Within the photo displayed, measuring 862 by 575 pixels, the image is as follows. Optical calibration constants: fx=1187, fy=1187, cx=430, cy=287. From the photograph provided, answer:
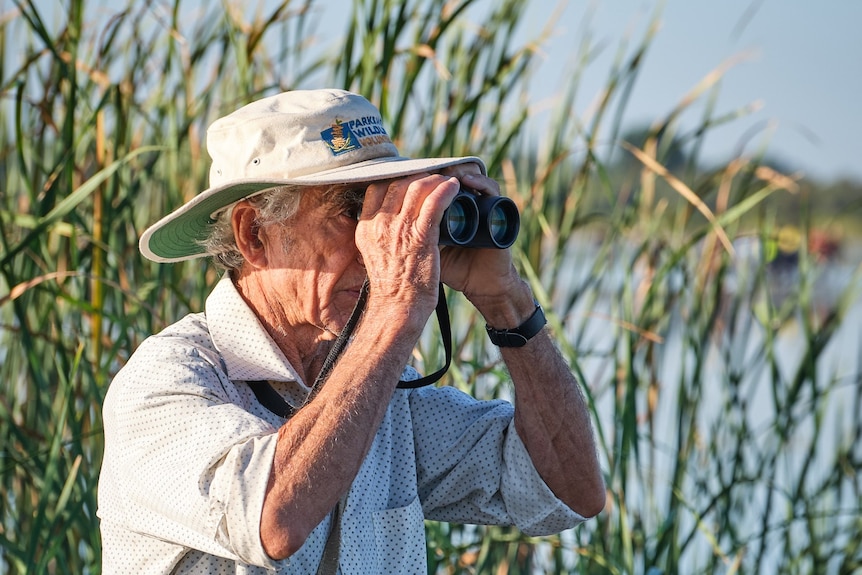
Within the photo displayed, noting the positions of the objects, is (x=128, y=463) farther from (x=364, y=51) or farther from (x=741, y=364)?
(x=741, y=364)

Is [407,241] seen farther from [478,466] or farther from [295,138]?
[478,466]

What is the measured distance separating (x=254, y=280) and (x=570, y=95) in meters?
1.03

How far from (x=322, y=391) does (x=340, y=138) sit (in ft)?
1.26

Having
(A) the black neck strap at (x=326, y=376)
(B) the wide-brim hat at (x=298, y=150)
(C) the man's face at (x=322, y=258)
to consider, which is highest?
(B) the wide-brim hat at (x=298, y=150)

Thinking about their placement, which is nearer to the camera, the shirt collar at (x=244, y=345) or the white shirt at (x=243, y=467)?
the white shirt at (x=243, y=467)

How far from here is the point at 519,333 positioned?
5.33 ft

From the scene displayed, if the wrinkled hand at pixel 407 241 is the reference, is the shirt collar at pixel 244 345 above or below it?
below

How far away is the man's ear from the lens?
1.60m

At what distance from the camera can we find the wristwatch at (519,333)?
63.9 inches

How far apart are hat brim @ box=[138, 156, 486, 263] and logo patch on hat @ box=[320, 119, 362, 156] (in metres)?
→ 0.03

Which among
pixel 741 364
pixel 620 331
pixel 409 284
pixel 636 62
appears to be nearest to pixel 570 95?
pixel 636 62

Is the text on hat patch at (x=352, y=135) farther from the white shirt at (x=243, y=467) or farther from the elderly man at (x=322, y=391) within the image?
the white shirt at (x=243, y=467)

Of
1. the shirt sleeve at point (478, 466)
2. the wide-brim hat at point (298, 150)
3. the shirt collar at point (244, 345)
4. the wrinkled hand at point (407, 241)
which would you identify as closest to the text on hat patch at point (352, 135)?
the wide-brim hat at point (298, 150)

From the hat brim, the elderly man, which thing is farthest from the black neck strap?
the hat brim
